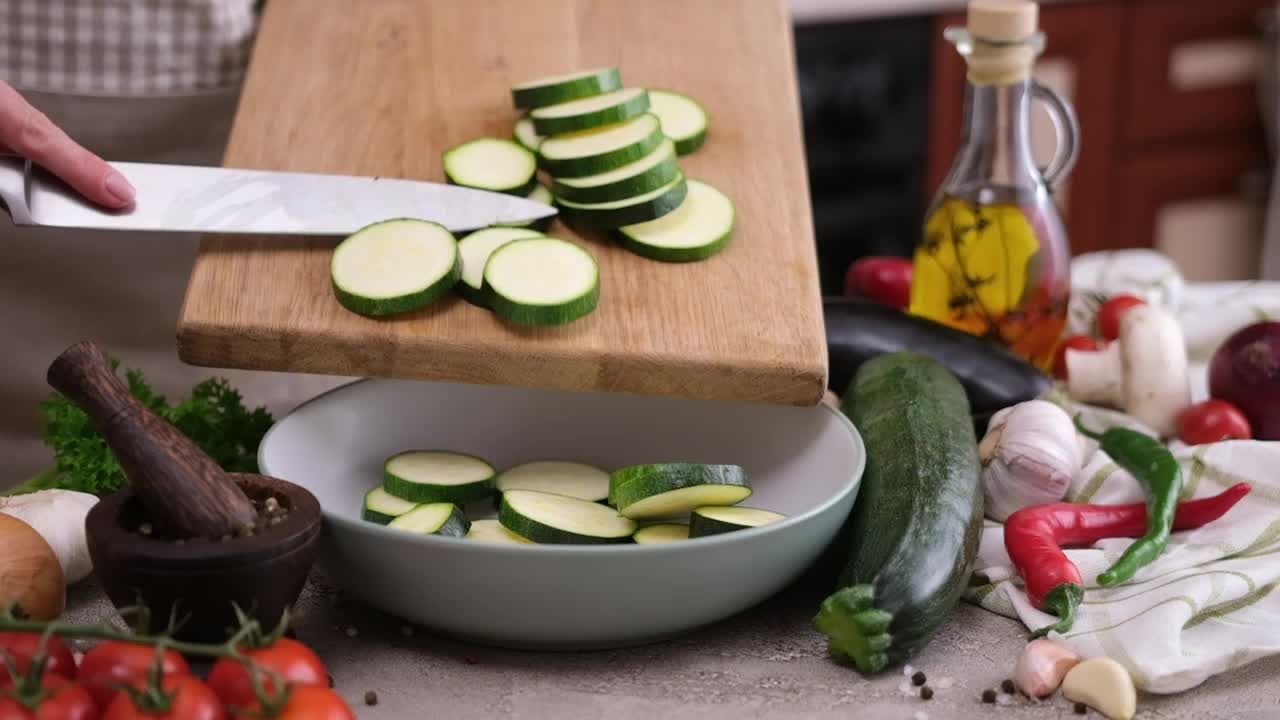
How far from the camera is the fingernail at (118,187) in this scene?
1416 millimetres

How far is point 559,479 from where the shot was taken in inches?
55.7

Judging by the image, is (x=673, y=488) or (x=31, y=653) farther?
(x=673, y=488)

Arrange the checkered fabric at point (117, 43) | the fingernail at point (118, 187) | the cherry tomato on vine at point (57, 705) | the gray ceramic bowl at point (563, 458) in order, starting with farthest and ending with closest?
the checkered fabric at point (117, 43)
the fingernail at point (118, 187)
the gray ceramic bowl at point (563, 458)
the cherry tomato on vine at point (57, 705)

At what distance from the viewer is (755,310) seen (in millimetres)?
1473

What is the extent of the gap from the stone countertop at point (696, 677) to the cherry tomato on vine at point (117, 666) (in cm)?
22

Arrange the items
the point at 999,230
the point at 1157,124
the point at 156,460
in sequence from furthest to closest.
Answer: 1. the point at 1157,124
2. the point at 999,230
3. the point at 156,460

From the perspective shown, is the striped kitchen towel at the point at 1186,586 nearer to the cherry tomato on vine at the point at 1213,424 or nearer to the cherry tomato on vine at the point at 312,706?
the cherry tomato on vine at the point at 1213,424

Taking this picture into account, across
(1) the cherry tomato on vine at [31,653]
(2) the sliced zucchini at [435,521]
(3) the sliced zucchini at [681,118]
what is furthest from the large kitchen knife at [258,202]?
(1) the cherry tomato on vine at [31,653]

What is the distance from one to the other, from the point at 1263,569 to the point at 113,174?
119 centimetres

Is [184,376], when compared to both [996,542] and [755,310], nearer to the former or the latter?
[755,310]

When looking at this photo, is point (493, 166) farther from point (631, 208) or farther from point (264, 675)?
point (264, 675)

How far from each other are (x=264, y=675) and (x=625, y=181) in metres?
0.70

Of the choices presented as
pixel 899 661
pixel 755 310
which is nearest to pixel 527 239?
pixel 755 310

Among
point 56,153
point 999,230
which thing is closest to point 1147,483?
point 999,230
